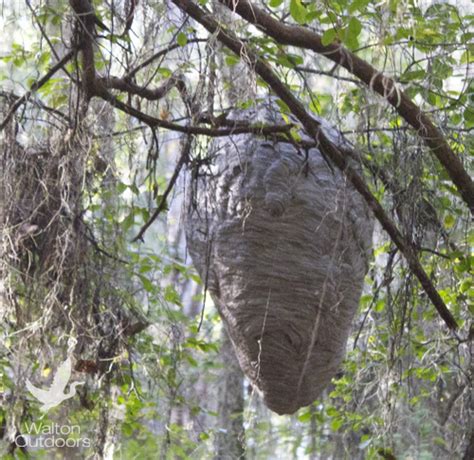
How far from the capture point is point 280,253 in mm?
3225

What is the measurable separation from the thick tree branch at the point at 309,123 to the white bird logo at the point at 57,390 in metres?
1.26

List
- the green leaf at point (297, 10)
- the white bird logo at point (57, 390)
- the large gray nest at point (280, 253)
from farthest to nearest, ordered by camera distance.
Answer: the white bird logo at point (57, 390) → the large gray nest at point (280, 253) → the green leaf at point (297, 10)

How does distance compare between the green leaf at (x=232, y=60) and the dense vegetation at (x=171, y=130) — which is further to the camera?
the green leaf at (x=232, y=60)

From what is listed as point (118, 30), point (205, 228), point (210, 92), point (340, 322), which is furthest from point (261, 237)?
point (118, 30)

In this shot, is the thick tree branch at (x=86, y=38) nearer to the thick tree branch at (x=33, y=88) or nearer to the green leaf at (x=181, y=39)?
the thick tree branch at (x=33, y=88)

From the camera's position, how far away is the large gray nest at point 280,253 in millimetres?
3227

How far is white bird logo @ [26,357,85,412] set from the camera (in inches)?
136

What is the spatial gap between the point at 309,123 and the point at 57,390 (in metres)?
1.66

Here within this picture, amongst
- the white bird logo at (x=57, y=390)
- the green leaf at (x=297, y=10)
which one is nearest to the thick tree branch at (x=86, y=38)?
the green leaf at (x=297, y=10)

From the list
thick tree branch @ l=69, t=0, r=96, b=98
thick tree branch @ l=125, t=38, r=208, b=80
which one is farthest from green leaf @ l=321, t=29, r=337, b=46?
thick tree branch @ l=69, t=0, r=96, b=98

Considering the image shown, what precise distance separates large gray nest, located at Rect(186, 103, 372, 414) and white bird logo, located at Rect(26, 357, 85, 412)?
2.18 feet

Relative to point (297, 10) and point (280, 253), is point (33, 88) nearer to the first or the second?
point (297, 10)

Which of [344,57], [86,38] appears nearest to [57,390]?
[86,38]

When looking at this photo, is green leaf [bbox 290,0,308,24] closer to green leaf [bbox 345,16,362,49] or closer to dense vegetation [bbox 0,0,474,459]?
dense vegetation [bbox 0,0,474,459]
